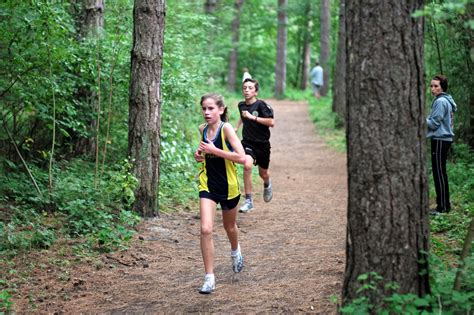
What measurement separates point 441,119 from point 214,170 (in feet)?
12.6

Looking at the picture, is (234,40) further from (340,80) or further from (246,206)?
(246,206)

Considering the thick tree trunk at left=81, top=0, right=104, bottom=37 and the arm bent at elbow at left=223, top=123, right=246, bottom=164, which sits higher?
the thick tree trunk at left=81, top=0, right=104, bottom=37

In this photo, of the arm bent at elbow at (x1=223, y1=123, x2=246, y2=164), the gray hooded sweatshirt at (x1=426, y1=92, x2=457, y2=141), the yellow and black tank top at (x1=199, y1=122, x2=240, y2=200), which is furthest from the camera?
the gray hooded sweatshirt at (x1=426, y1=92, x2=457, y2=141)

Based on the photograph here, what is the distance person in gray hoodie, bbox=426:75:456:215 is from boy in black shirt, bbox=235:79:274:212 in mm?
2476

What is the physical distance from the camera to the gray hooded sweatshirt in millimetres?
8297

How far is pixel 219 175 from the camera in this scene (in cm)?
612

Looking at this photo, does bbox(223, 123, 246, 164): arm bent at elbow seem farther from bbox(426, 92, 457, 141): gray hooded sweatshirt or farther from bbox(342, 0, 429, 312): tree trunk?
bbox(426, 92, 457, 141): gray hooded sweatshirt

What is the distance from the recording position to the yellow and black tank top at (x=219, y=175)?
19.9 ft

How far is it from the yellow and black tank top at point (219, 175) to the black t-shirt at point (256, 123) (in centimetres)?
336

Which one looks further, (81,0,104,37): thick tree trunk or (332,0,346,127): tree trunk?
(332,0,346,127): tree trunk

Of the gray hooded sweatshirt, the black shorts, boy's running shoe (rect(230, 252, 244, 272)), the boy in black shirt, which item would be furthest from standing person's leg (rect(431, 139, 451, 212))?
boy's running shoe (rect(230, 252, 244, 272))

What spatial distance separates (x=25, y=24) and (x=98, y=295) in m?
3.74

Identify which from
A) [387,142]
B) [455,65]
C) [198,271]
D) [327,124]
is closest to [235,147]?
[198,271]

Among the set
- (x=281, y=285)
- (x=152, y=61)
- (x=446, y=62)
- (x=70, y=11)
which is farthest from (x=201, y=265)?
(x=446, y=62)
